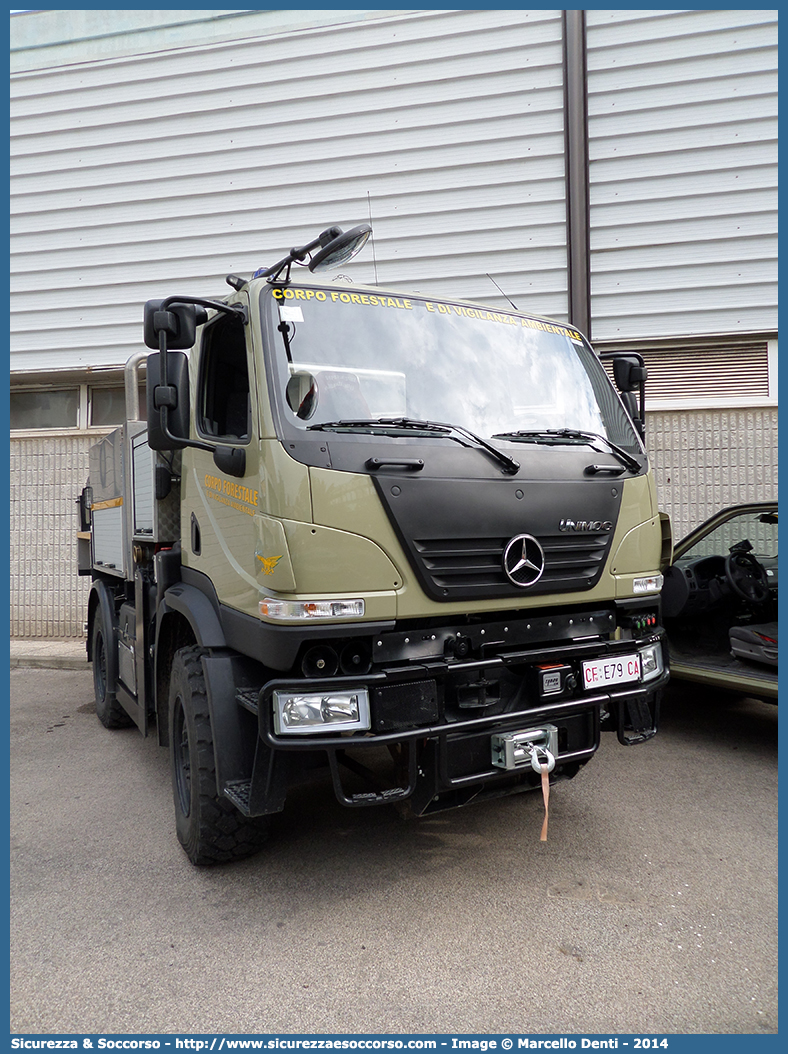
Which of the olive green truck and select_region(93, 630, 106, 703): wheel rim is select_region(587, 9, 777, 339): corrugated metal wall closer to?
the olive green truck

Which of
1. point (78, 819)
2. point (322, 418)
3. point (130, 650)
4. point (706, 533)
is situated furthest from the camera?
point (706, 533)

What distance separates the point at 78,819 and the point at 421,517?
2.74 metres

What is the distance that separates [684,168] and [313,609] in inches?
288

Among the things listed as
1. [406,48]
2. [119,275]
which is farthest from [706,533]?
[119,275]

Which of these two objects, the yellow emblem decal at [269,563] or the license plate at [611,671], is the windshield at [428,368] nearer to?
the yellow emblem decal at [269,563]

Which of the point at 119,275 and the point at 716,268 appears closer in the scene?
the point at 716,268

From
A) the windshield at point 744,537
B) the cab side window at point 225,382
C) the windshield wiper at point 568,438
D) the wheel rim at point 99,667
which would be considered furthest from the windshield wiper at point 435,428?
the wheel rim at point 99,667

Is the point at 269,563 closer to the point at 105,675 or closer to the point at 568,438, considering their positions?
the point at 568,438

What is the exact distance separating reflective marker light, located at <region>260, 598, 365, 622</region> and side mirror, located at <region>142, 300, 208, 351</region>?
1197 mm

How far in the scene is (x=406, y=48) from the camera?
8.43m

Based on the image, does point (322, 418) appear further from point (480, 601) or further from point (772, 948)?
point (772, 948)

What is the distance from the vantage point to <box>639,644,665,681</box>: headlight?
11.9 ft

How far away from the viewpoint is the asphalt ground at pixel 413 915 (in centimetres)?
254

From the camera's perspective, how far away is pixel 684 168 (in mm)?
7957
